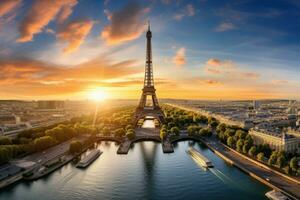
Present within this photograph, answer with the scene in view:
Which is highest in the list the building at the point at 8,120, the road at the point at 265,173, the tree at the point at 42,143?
the building at the point at 8,120

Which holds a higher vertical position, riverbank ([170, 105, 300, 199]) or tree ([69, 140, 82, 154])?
tree ([69, 140, 82, 154])

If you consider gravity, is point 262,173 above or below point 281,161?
below

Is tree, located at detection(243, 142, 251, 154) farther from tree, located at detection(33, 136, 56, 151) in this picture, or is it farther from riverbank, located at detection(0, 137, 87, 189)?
tree, located at detection(33, 136, 56, 151)

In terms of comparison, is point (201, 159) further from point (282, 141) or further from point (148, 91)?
point (148, 91)

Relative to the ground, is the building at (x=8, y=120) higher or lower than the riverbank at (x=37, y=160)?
higher

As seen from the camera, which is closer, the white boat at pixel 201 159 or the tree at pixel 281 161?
the tree at pixel 281 161

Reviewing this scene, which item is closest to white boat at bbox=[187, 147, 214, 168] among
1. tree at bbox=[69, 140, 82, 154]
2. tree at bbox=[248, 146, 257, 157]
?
tree at bbox=[248, 146, 257, 157]

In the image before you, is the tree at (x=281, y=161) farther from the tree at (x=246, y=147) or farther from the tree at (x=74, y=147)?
the tree at (x=74, y=147)

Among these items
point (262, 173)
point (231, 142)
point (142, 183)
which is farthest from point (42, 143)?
point (262, 173)

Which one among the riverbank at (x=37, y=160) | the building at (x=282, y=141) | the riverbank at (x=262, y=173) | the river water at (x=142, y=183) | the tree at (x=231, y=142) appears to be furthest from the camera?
the tree at (x=231, y=142)

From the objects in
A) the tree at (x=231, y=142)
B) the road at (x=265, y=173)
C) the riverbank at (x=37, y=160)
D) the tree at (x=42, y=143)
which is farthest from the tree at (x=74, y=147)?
the tree at (x=231, y=142)
